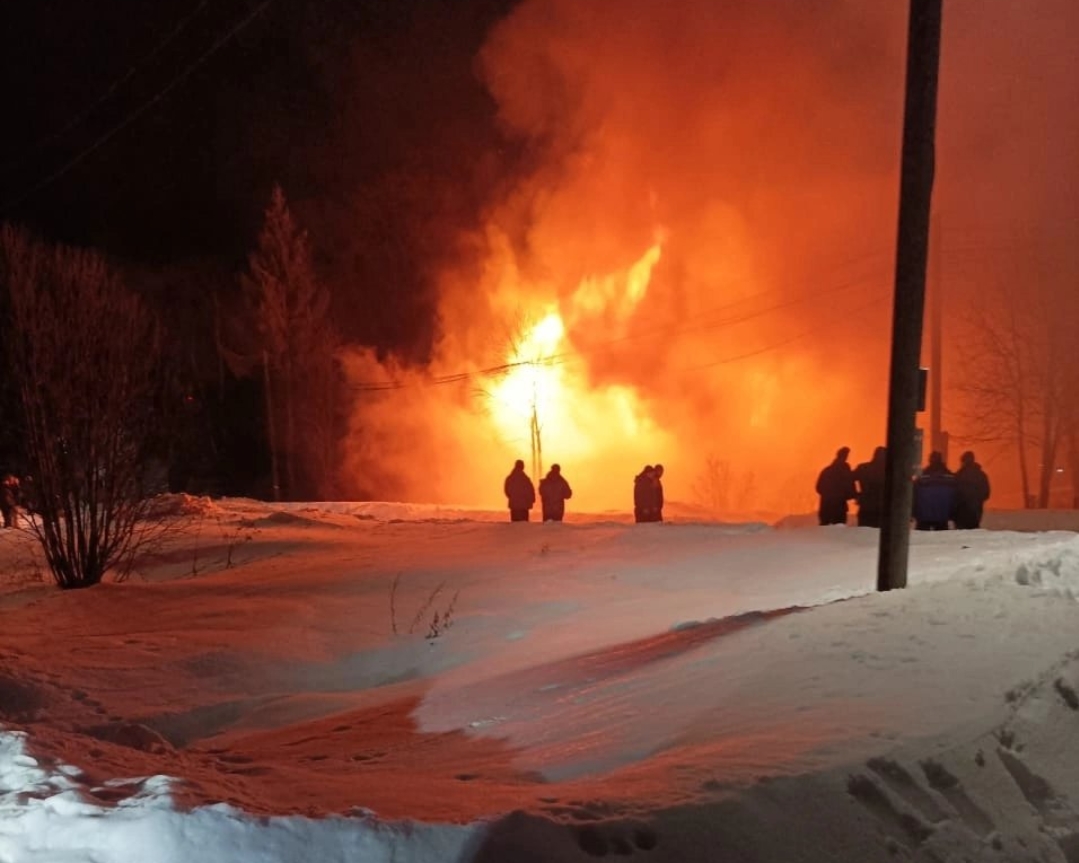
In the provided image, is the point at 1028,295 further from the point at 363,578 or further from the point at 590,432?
the point at 363,578

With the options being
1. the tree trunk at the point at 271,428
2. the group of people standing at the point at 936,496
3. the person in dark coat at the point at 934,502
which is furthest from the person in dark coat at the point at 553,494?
the tree trunk at the point at 271,428

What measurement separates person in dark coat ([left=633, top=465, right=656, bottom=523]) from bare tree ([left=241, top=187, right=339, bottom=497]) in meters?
21.6

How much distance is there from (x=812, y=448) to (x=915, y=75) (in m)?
28.8

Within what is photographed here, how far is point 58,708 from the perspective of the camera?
7.44 meters

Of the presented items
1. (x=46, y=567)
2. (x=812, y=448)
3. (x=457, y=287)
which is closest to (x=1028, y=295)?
(x=812, y=448)

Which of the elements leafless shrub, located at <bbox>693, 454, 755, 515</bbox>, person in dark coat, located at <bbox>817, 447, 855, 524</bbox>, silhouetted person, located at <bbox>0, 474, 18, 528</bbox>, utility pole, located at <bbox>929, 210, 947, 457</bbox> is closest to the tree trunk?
leafless shrub, located at <bbox>693, 454, 755, 515</bbox>

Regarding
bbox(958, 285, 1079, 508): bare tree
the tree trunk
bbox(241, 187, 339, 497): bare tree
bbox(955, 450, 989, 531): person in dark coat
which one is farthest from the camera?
bbox(241, 187, 339, 497): bare tree

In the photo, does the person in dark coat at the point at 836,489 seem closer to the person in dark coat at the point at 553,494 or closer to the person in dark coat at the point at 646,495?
the person in dark coat at the point at 646,495

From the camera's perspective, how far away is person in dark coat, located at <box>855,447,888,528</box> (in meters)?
13.7

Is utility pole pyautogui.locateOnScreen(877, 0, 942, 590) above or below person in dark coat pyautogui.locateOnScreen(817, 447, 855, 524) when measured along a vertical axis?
above

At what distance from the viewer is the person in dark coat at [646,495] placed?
18.2 metres

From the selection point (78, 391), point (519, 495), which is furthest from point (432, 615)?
point (519, 495)

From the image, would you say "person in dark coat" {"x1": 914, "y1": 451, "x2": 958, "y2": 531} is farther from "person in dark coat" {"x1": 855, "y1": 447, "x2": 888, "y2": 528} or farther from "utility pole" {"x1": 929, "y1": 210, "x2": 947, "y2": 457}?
"utility pole" {"x1": 929, "y1": 210, "x2": 947, "y2": 457}

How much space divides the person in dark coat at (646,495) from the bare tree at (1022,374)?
15.6 metres
